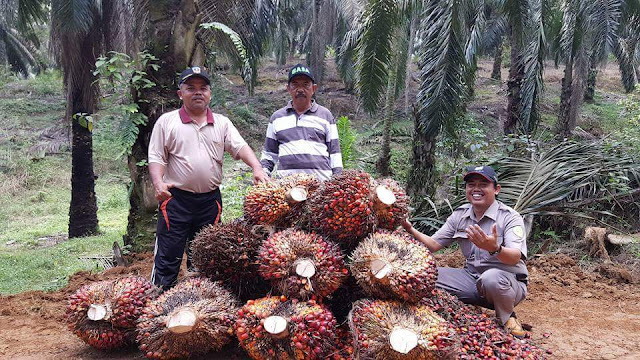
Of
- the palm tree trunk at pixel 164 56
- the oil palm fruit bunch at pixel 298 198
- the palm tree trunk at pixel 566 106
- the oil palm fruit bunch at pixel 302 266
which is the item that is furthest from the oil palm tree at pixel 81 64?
the palm tree trunk at pixel 566 106

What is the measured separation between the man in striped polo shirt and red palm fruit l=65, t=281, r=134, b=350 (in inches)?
68.4

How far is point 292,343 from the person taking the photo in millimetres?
2932

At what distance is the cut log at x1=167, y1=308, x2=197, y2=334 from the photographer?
3.03 metres

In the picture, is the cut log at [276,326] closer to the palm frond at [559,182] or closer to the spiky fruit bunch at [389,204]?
the spiky fruit bunch at [389,204]

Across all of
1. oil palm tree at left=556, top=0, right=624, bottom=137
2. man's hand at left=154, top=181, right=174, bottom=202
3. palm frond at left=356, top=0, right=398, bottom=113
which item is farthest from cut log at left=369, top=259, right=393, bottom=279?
oil palm tree at left=556, top=0, right=624, bottom=137

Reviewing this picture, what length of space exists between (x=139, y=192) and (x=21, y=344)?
257 centimetres

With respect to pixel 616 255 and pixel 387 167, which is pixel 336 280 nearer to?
pixel 616 255

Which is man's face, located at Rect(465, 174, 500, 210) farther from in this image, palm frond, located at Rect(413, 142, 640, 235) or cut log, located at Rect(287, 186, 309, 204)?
palm frond, located at Rect(413, 142, 640, 235)

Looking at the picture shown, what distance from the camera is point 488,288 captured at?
12.7 feet

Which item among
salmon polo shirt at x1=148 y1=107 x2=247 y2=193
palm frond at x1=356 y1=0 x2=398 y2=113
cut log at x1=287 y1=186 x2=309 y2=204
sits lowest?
cut log at x1=287 y1=186 x2=309 y2=204

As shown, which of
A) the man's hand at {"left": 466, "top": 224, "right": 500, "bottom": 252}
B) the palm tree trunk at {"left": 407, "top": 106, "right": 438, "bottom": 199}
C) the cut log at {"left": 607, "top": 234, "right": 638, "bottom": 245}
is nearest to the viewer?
the man's hand at {"left": 466, "top": 224, "right": 500, "bottom": 252}

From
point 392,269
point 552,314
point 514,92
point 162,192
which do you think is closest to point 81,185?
point 162,192

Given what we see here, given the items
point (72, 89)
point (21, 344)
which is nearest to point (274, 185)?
point (21, 344)

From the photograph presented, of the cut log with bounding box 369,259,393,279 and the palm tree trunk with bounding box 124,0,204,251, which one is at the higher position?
the palm tree trunk with bounding box 124,0,204,251
